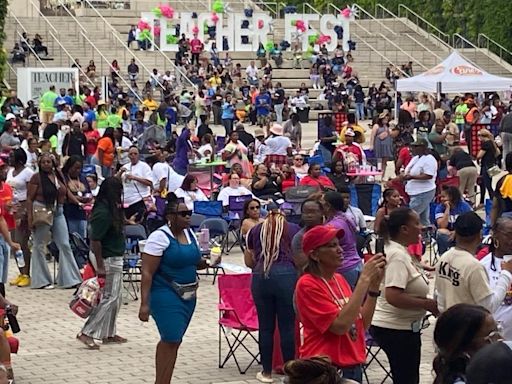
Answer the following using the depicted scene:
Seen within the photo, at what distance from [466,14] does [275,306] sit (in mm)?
52072

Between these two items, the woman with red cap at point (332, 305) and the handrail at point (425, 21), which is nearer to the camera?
the woman with red cap at point (332, 305)

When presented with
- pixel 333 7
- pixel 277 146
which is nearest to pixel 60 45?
pixel 333 7

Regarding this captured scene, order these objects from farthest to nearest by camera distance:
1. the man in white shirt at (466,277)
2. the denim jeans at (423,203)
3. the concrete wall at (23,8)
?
the concrete wall at (23,8)
the denim jeans at (423,203)
the man in white shirt at (466,277)

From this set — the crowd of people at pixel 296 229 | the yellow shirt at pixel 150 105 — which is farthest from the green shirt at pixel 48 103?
the yellow shirt at pixel 150 105

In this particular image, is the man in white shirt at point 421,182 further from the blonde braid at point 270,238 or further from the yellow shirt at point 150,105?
the yellow shirt at point 150,105

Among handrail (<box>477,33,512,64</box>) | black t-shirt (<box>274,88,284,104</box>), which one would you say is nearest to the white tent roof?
black t-shirt (<box>274,88,284,104</box>)

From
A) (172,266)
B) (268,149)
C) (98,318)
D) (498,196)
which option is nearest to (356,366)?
(172,266)

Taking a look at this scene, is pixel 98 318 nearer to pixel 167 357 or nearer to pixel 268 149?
pixel 167 357

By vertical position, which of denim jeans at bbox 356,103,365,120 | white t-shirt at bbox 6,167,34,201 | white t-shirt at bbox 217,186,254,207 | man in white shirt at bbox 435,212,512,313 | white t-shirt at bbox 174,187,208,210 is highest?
man in white shirt at bbox 435,212,512,313

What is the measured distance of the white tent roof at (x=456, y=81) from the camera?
111ft

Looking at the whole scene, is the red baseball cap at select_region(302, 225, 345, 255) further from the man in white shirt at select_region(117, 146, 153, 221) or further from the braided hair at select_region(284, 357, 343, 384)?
the man in white shirt at select_region(117, 146, 153, 221)

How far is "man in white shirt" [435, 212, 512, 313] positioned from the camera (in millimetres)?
7855

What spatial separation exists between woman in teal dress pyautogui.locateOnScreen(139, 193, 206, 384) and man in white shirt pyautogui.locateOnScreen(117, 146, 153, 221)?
24.9 ft

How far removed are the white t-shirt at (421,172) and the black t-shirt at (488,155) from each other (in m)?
1.77
